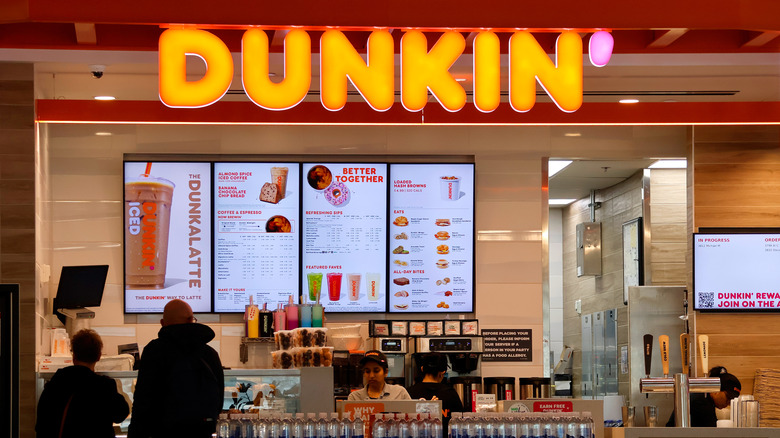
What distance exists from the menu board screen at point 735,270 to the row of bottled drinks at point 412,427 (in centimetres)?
491

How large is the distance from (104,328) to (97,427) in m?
3.49

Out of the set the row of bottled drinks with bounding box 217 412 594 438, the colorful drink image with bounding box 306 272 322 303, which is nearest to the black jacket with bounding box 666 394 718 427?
the row of bottled drinks with bounding box 217 412 594 438

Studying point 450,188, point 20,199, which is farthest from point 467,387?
point 20,199

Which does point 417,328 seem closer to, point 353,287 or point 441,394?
point 353,287

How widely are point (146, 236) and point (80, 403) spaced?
3.49 m

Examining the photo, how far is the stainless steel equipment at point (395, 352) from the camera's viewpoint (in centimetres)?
828

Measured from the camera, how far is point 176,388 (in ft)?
16.4

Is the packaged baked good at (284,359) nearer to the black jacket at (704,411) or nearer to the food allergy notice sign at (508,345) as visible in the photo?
the black jacket at (704,411)

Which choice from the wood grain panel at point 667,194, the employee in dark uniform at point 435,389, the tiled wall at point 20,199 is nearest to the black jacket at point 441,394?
A: the employee in dark uniform at point 435,389

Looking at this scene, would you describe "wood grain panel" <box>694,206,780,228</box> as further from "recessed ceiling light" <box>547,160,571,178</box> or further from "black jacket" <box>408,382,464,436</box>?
"black jacket" <box>408,382,464,436</box>

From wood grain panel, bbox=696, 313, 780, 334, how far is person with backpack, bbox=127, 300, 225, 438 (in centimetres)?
508

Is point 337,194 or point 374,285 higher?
point 337,194

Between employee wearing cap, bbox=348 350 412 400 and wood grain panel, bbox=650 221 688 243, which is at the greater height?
wood grain panel, bbox=650 221 688 243

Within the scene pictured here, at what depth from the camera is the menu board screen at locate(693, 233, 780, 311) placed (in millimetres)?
8758
